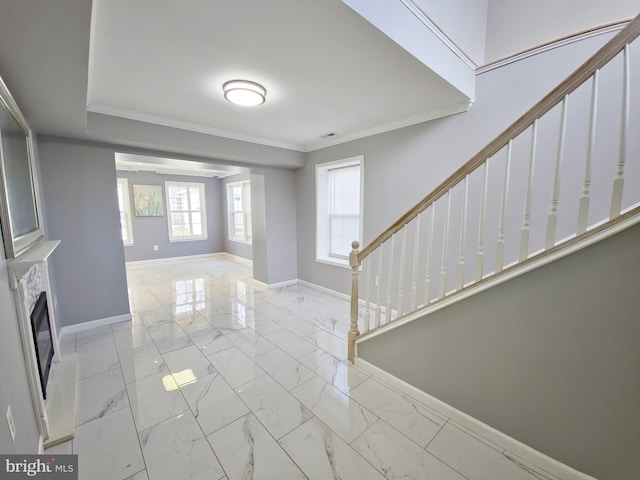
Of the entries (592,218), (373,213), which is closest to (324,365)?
(373,213)

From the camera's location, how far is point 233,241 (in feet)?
23.8

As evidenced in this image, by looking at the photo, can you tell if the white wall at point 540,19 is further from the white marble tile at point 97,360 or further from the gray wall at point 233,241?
the gray wall at point 233,241

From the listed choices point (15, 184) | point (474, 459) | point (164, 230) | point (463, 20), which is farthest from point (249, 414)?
point (164, 230)

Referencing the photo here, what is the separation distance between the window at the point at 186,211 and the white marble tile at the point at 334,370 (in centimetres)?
599

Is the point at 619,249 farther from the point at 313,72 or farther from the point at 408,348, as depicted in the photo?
the point at 313,72

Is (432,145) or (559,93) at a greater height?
(432,145)

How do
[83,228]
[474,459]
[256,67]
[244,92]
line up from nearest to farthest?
[474,459] < [256,67] < [244,92] < [83,228]

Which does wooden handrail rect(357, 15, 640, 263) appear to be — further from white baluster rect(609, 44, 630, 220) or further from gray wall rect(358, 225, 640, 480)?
gray wall rect(358, 225, 640, 480)

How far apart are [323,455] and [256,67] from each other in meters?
2.74

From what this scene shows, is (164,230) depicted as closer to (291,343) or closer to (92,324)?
(92,324)

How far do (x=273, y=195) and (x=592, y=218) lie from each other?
13.2 ft

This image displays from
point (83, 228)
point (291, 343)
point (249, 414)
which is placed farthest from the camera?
point (83, 228)

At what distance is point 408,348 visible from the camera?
1960 mm

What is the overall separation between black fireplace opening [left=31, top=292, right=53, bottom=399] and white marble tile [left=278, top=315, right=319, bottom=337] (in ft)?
6.80
